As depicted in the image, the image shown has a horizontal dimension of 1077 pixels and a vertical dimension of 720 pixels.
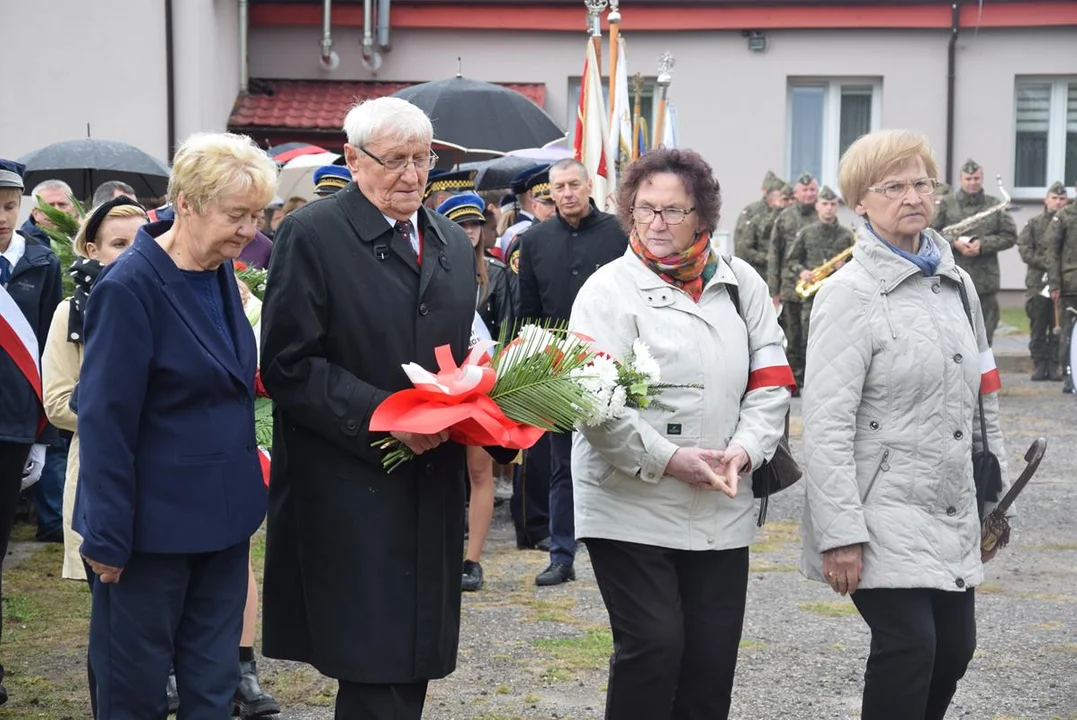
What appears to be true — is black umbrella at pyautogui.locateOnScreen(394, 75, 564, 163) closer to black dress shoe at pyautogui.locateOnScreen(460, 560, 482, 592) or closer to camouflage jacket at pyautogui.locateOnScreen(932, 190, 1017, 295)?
black dress shoe at pyautogui.locateOnScreen(460, 560, 482, 592)

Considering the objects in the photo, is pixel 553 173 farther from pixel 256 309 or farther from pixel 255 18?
pixel 255 18

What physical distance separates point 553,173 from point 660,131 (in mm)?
5380

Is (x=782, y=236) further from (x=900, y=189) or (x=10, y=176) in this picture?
(x=900, y=189)

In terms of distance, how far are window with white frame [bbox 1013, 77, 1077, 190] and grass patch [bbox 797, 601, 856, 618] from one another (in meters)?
18.2

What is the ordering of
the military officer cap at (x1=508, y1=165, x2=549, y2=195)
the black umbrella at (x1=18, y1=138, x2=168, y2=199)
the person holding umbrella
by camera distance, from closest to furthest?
the person holding umbrella, the military officer cap at (x1=508, y1=165, x2=549, y2=195), the black umbrella at (x1=18, y1=138, x2=168, y2=199)

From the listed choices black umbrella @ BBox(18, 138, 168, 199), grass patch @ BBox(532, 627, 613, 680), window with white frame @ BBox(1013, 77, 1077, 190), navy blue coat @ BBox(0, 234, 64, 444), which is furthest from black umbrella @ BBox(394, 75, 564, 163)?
window with white frame @ BBox(1013, 77, 1077, 190)

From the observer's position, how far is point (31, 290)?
651 cm

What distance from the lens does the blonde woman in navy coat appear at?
384cm

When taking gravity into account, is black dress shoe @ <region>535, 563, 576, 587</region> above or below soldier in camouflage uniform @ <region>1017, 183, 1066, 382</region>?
below

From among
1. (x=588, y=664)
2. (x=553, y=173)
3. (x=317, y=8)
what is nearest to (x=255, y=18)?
(x=317, y=8)

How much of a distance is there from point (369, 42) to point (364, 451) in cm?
1972

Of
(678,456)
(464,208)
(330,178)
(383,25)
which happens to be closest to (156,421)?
(678,456)

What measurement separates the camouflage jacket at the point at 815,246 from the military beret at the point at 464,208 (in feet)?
31.2

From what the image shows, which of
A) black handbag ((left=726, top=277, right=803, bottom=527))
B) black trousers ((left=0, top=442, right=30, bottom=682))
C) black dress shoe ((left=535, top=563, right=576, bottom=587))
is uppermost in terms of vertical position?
black handbag ((left=726, top=277, right=803, bottom=527))
